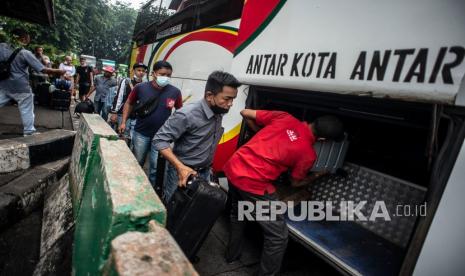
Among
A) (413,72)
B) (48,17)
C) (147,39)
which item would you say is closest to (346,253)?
(413,72)

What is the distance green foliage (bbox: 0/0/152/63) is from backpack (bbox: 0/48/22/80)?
1.04m

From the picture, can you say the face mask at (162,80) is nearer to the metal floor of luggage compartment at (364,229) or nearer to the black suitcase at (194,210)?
the black suitcase at (194,210)

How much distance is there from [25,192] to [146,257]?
Result: 283cm

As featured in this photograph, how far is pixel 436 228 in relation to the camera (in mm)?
1415

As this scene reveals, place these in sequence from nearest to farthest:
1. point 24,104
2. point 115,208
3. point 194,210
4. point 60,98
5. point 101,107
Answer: point 115,208, point 194,210, point 24,104, point 101,107, point 60,98

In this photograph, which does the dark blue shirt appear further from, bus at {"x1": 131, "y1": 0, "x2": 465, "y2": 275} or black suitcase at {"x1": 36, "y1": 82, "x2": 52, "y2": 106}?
black suitcase at {"x1": 36, "y1": 82, "x2": 52, "y2": 106}

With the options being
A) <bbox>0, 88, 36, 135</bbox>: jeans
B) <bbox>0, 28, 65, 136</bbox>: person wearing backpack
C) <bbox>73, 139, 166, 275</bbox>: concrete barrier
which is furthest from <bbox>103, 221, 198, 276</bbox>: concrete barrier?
<bbox>0, 88, 36, 135</bbox>: jeans

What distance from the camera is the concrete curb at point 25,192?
2.77m

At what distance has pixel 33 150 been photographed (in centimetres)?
361

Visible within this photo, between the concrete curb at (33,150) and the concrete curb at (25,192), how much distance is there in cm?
14

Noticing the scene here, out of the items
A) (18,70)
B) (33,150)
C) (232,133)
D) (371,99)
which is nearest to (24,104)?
(18,70)

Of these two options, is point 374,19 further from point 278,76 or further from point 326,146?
point 326,146

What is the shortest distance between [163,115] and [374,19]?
2.68 metres

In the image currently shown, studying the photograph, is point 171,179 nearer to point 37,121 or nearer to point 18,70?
point 18,70
